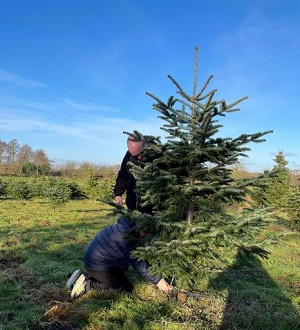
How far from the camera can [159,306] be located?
3.95 meters

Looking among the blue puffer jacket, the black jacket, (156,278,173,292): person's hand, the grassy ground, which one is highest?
the black jacket

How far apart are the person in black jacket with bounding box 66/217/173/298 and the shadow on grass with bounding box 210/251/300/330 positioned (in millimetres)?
952

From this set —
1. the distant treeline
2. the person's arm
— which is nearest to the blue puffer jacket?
the person's arm

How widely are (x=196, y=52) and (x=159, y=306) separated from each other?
10.4 feet

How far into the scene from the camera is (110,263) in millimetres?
4301

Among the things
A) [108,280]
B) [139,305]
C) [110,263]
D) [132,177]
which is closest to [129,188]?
[132,177]

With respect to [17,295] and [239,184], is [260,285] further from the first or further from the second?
[17,295]

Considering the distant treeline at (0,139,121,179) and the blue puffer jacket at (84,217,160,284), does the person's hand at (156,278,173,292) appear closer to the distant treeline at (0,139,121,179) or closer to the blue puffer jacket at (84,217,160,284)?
the blue puffer jacket at (84,217,160,284)

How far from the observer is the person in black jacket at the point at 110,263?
422 cm

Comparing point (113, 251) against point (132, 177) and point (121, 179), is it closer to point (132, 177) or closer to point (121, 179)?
point (132, 177)

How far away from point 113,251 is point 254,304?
6.71 feet

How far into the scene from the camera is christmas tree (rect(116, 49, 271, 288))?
11.5 feet

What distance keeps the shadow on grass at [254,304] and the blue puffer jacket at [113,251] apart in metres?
1.11

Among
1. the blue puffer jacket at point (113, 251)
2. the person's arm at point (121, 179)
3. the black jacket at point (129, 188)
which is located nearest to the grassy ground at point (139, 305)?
the blue puffer jacket at point (113, 251)
